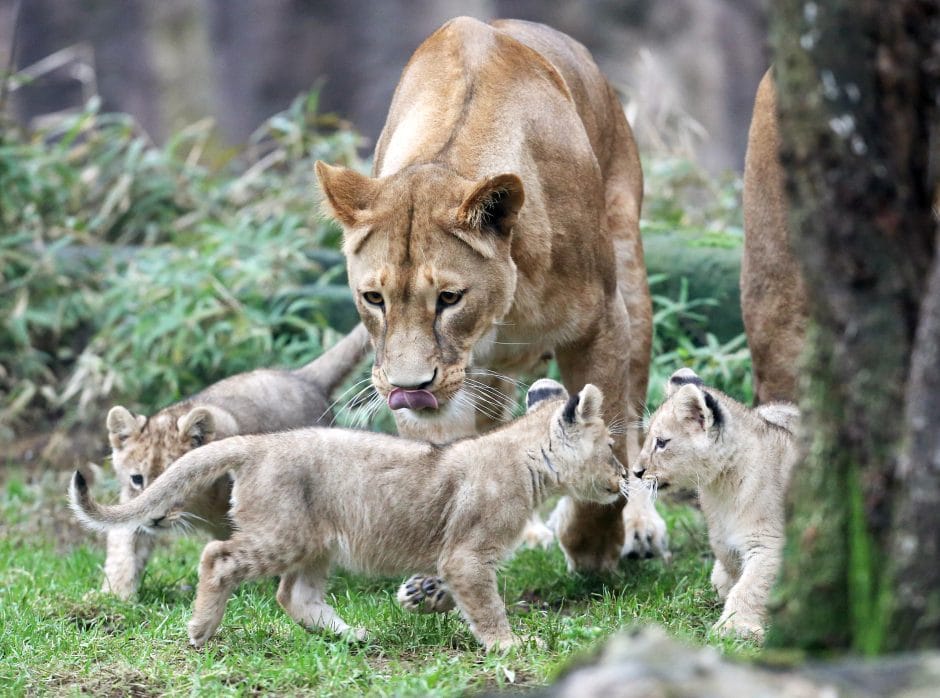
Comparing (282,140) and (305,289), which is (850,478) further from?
(282,140)

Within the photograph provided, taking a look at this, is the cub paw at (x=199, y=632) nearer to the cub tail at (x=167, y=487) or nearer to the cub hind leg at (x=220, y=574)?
the cub hind leg at (x=220, y=574)

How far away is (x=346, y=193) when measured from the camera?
17.3 feet

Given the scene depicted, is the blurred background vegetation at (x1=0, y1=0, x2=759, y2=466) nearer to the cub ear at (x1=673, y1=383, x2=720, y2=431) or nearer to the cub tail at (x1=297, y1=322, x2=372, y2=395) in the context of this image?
the cub tail at (x1=297, y1=322, x2=372, y2=395)

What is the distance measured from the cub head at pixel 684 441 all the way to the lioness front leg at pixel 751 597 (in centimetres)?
37

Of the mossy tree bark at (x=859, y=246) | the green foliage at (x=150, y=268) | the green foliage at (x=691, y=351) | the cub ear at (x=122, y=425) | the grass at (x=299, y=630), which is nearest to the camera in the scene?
the mossy tree bark at (x=859, y=246)

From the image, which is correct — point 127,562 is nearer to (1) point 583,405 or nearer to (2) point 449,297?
(2) point 449,297

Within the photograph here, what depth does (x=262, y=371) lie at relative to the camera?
701cm

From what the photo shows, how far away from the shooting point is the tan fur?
18.9 ft

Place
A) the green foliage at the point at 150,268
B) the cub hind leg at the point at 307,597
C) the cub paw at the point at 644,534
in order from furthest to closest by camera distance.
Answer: the green foliage at the point at 150,268
the cub paw at the point at 644,534
the cub hind leg at the point at 307,597

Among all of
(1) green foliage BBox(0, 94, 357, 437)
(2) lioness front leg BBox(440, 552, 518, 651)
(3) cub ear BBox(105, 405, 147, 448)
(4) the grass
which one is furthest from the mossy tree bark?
(1) green foliage BBox(0, 94, 357, 437)

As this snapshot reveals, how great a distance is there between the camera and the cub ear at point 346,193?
524 cm

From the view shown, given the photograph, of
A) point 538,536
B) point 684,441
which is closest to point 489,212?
point 684,441

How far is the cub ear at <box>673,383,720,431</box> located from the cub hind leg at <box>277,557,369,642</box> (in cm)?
142

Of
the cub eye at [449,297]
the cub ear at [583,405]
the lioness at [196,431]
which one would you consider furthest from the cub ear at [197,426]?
the cub ear at [583,405]
